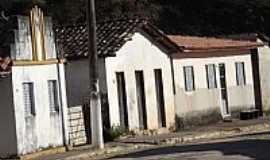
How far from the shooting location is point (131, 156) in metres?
21.4

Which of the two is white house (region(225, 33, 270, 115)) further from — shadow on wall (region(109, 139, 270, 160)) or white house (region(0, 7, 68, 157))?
white house (region(0, 7, 68, 157))

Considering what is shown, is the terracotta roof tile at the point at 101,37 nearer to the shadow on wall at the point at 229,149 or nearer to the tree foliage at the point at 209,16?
the shadow on wall at the point at 229,149

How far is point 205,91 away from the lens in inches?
1309

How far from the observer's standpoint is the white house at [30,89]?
886 inches

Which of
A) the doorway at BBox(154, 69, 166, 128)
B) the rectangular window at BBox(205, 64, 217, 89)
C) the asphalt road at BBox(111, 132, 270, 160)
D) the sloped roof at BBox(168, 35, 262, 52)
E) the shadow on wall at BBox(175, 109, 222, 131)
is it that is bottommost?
the asphalt road at BBox(111, 132, 270, 160)

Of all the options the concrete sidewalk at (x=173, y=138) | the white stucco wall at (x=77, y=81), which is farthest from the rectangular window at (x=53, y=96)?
the white stucco wall at (x=77, y=81)

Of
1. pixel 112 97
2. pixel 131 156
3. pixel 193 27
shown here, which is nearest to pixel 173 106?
pixel 112 97

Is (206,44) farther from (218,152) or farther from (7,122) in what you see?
(218,152)

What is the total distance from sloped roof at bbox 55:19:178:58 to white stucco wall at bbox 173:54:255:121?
1.89 meters

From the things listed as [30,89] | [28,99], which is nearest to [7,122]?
[28,99]

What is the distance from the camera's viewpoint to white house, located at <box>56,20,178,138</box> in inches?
1085

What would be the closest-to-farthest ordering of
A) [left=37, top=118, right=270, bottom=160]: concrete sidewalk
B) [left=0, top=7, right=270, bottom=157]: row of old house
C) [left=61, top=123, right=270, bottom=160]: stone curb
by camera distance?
1. [left=0, top=7, right=270, bottom=157]: row of old house
2. [left=37, top=118, right=270, bottom=160]: concrete sidewalk
3. [left=61, top=123, right=270, bottom=160]: stone curb

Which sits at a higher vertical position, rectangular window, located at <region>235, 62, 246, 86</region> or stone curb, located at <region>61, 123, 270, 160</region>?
rectangular window, located at <region>235, 62, 246, 86</region>

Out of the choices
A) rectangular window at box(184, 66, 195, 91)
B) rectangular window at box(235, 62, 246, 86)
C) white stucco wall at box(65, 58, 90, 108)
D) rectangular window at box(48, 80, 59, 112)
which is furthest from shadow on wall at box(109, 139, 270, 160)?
rectangular window at box(235, 62, 246, 86)
